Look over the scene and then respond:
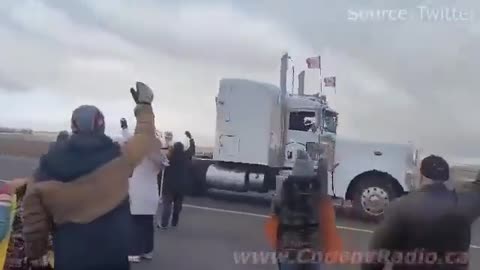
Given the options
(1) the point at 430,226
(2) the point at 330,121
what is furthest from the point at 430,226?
(2) the point at 330,121

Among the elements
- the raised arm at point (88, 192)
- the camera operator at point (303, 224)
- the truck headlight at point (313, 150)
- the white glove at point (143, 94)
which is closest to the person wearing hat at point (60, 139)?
the raised arm at point (88, 192)

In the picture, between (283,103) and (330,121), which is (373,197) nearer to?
(330,121)

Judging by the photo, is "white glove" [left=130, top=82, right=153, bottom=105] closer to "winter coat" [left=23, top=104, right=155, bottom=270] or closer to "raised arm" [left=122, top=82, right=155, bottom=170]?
"raised arm" [left=122, top=82, right=155, bottom=170]

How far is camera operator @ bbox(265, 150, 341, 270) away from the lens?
7.47ft

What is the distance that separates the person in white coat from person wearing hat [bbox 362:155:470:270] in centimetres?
94

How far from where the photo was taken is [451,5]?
2193mm

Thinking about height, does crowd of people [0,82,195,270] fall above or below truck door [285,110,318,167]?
below

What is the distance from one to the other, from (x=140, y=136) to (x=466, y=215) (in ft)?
3.38

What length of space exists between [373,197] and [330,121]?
36 centimetres

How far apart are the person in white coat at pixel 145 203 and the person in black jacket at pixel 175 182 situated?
0.14ft

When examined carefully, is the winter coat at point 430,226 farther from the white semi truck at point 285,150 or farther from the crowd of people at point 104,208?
the white semi truck at point 285,150

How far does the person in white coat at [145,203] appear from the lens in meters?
2.32

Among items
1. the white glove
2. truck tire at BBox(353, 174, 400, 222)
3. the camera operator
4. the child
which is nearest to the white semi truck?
truck tire at BBox(353, 174, 400, 222)

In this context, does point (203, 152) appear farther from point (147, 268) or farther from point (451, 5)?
point (451, 5)
